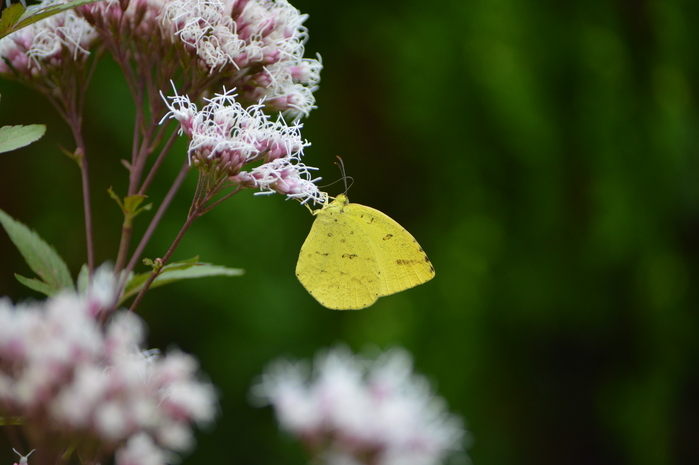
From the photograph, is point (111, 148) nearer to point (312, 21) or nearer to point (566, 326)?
point (312, 21)

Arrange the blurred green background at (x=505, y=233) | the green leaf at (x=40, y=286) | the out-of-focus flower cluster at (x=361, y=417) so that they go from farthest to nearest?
the blurred green background at (x=505, y=233)
the out-of-focus flower cluster at (x=361, y=417)
the green leaf at (x=40, y=286)

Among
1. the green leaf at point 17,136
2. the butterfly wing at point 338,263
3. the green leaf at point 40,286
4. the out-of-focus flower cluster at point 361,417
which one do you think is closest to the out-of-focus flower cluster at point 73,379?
the green leaf at point 40,286

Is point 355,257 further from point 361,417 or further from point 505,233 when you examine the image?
point 505,233

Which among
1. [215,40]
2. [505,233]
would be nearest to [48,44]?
[215,40]

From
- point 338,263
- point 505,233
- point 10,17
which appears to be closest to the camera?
point 10,17

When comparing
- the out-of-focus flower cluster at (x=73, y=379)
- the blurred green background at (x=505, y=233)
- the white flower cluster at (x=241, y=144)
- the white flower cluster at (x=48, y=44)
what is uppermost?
the white flower cluster at (x=48, y=44)

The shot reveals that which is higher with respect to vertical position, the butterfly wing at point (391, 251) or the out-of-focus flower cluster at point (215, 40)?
the out-of-focus flower cluster at point (215, 40)

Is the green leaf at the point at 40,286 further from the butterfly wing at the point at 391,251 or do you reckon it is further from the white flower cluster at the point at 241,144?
the butterfly wing at the point at 391,251
